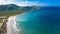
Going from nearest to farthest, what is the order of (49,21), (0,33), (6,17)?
(0,33) → (6,17) → (49,21)

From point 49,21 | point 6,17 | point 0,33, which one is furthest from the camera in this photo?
point 49,21

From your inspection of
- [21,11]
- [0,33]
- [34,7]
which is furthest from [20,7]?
[0,33]

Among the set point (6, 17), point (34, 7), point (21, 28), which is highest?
point (34, 7)

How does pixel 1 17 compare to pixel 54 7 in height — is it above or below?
below

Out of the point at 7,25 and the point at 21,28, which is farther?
the point at 21,28

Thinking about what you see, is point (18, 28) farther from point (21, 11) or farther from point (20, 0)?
point (20, 0)

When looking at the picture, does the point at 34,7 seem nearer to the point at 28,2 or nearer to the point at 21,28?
the point at 28,2
